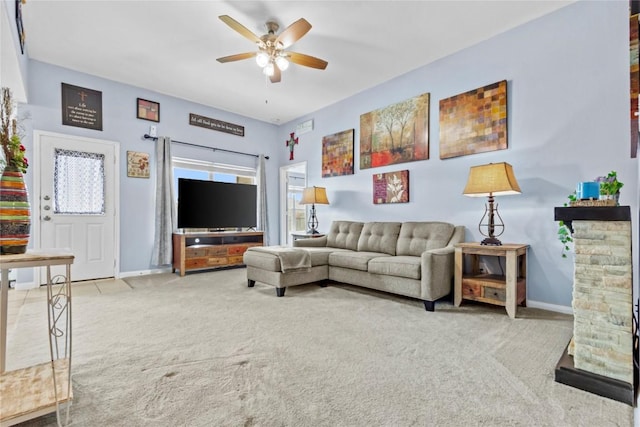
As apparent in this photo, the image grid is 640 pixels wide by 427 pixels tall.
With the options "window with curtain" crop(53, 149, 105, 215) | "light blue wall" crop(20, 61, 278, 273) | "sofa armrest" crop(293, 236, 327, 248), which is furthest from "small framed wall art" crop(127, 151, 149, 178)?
"sofa armrest" crop(293, 236, 327, 248)

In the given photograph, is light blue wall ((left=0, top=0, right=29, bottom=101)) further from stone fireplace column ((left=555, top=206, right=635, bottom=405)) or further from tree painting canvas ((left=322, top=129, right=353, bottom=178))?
tree painting canvas ((left=322, top=129, right=353, bottom=178))

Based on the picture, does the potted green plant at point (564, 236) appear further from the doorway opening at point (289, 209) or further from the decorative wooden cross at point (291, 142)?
the decorative wooden cross at point (291, 142)

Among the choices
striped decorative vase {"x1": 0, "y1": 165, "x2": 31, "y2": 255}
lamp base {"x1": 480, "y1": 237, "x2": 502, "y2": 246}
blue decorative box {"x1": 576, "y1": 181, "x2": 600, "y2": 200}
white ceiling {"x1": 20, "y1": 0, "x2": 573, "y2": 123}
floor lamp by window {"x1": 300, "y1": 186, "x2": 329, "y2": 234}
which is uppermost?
white ceiling {"x1": 20, "y1": 0, "x2": 573, "y2": 123}

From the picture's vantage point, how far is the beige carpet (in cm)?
134

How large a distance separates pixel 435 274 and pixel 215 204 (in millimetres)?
3717

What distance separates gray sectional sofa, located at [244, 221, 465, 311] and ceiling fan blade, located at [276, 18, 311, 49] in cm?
215

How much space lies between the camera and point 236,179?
19.0 ft

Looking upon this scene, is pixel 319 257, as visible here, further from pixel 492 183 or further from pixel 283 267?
pixel 492 183

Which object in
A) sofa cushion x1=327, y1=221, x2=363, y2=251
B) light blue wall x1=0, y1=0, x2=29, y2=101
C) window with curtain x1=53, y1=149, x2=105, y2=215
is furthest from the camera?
sofa cushion x1=327, y1=221, x2=363, y2=251

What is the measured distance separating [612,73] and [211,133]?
17.2ft

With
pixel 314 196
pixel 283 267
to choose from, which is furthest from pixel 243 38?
pixel 283 267

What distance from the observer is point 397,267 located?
120 inches

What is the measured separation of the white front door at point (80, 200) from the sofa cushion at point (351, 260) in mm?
3182

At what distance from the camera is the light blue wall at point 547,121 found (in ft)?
8.42
